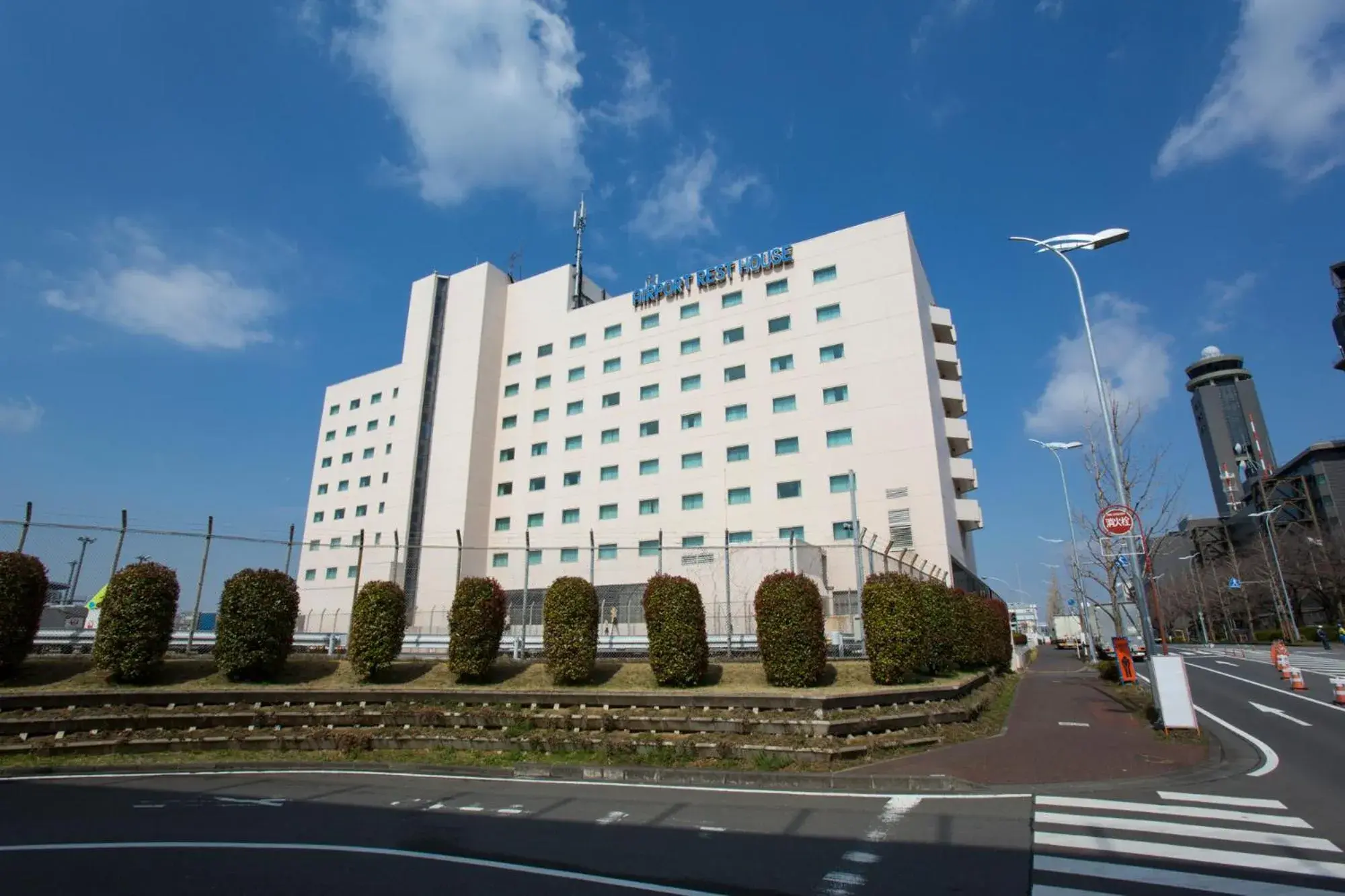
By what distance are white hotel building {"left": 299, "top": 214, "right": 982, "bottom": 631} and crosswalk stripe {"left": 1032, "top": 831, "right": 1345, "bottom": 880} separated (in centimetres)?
1805

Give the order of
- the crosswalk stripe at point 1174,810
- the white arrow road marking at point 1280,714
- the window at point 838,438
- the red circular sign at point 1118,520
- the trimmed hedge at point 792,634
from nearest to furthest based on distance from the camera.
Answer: the crosswalk stripe at point 1174,810
the red circular sign at point 1118,520
the trimmed hedge at point 792,634
the white arrow road marking at point 1280,714
the window at point 838,438

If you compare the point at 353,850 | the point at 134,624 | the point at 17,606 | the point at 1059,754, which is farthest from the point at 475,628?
the point at 1059,754

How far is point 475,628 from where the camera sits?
1473cm

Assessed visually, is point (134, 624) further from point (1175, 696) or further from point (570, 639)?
point (1175, 696)

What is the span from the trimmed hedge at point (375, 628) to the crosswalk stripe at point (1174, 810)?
13129mm

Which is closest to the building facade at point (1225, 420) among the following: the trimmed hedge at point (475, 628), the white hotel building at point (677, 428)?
the white hotel building at point (677, 428)

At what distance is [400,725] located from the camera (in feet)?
42.5

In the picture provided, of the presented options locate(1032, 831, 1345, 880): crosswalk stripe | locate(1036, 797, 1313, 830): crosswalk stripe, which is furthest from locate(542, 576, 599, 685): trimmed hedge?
locate(1032, 831, 1345, 880): crosswalk stripe

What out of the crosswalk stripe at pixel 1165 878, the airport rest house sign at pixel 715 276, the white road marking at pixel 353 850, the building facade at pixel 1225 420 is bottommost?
the white road marking at pixel 353 850

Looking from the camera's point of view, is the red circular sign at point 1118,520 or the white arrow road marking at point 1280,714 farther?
the white arrow road marking at point 1280,714

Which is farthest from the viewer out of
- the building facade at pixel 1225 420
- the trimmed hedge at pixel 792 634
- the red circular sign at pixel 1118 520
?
the building facade at pixel 1225 420

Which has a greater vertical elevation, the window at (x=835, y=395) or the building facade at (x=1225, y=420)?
the building facade at (x=1225, y=420)

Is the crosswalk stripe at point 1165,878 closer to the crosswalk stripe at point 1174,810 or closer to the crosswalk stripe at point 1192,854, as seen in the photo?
the crosswalk stripe at point 1192,854

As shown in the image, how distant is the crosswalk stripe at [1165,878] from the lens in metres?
5.15
